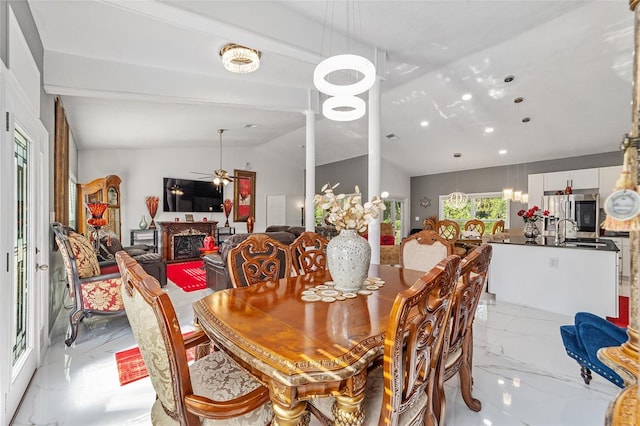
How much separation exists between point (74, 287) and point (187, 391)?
2.63 metres

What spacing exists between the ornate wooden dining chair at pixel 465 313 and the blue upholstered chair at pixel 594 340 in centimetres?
65

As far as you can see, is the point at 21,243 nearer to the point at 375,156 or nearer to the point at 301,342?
the point at 301,342

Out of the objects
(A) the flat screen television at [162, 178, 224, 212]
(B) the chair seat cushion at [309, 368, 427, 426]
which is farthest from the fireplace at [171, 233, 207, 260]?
(B) the chair seat cushion at [309, 368, 427, 426]

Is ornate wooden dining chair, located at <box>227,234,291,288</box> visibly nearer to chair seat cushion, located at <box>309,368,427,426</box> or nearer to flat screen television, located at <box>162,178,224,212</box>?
chair seat cushion, located at <box>309,368,427,426</box>

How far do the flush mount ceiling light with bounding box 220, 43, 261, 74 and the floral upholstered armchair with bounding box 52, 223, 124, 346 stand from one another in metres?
2.40

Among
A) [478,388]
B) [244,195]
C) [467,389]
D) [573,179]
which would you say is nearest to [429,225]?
[573,179]

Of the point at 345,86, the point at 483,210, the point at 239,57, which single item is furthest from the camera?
the point at 483,210

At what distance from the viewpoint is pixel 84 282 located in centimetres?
279

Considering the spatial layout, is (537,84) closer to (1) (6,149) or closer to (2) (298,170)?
(1) (6,149)

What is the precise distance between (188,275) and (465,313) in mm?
5438

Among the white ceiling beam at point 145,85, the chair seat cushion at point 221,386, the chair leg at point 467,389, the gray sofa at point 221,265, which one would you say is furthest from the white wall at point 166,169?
the chair leg at point 467,389

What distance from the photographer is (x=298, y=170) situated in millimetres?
10086

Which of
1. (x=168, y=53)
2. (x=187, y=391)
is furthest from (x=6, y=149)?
(x=168, y=53)

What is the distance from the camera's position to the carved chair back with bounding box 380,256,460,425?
34.3 inches
